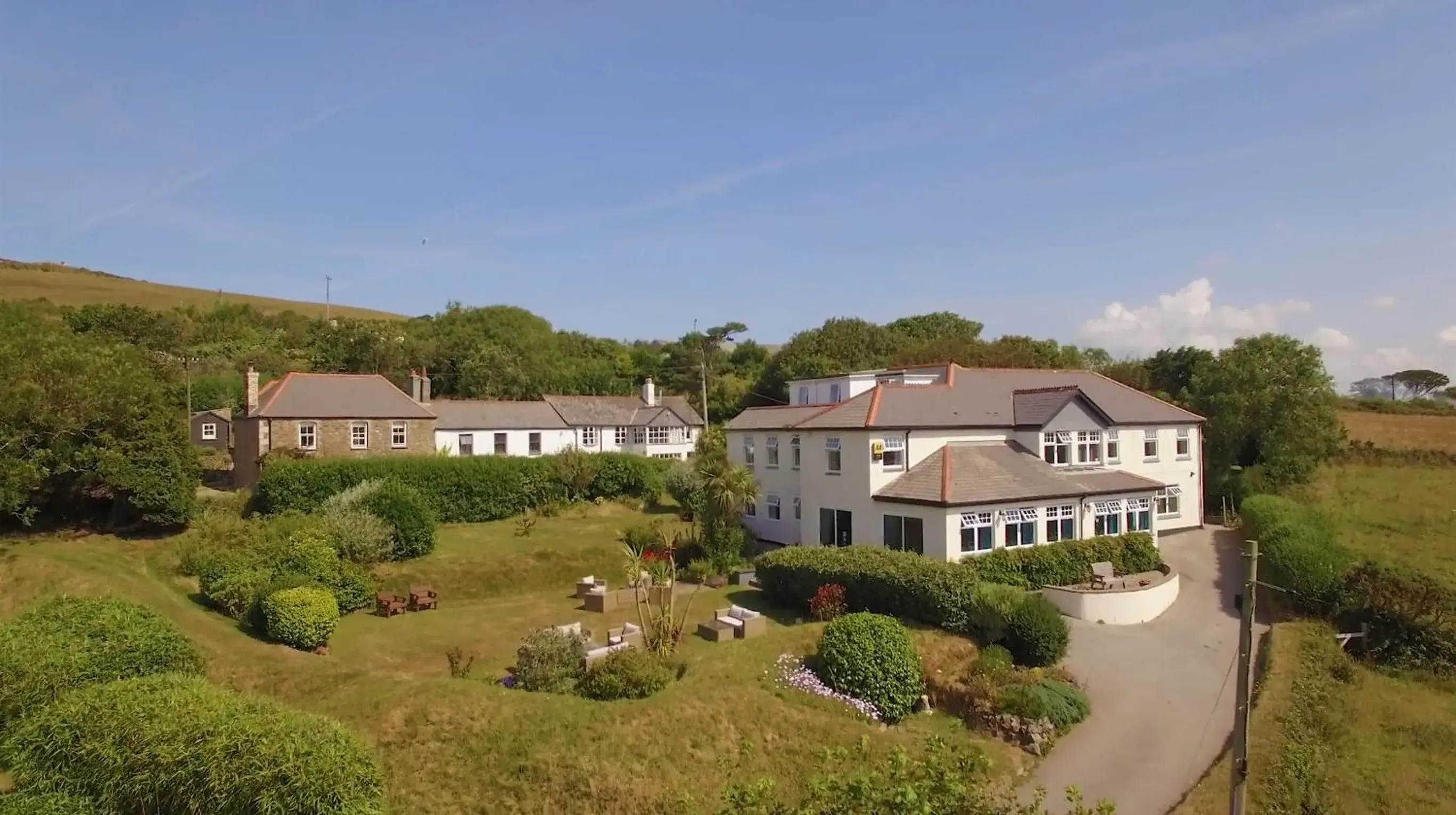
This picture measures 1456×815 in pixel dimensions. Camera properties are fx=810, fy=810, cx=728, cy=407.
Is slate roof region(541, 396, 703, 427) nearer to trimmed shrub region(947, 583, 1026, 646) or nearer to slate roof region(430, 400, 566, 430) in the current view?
slate roof region(430, 400, 566, 430)

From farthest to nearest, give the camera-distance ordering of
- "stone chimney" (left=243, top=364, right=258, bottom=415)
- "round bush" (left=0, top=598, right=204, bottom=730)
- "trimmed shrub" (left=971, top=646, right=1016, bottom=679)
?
"stone chimney" (left=243, top=364, right=258, bottom=415) < "trimmed shrub" (left=971, top=646, right=1016, bottom=679) < "round bush" (left=0, top=598, right=204, bottom=730)

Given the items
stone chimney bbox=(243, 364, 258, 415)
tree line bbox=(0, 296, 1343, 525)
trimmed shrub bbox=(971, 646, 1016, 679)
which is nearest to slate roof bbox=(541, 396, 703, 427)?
tree line bbox=(0, 296, 1343, 525)

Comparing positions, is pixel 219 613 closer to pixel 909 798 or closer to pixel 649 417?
pixel 909 798

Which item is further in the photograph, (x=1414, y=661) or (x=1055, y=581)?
(x=1055, y=581)

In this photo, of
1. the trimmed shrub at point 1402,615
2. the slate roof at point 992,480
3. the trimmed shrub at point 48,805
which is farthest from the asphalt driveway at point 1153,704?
the trimmed shrub at point 48,805

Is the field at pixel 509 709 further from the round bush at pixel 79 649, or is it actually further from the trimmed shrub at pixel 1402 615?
the trimmed shrub at pixel 1402 615

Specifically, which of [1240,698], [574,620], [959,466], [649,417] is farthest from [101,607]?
[649,417]
